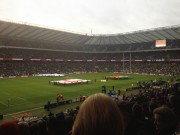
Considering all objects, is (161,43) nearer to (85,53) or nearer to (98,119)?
(85,53)

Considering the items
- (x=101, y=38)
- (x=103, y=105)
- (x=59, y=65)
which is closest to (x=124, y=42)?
(x=101, y=38)

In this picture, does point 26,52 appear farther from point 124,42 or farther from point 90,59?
point 124,42

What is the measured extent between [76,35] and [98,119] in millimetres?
92542

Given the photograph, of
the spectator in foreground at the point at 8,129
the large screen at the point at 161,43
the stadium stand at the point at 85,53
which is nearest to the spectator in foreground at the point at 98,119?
the spectator in foreground at the point at 8,129

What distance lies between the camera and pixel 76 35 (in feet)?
305

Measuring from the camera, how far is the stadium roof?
71875mm

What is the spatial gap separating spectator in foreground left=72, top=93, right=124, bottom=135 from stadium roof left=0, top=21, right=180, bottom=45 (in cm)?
6750

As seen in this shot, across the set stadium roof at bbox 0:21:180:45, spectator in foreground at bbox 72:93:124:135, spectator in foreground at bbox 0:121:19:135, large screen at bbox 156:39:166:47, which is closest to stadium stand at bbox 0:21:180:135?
stadium roof at bbox 0:21:180:45

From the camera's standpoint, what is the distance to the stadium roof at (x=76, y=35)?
71.9m

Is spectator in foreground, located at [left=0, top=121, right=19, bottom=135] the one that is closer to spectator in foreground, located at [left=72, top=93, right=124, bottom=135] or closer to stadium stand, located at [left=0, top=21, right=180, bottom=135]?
spectator in foreground, located at [left=72, top=93, right=124, bottom=135]

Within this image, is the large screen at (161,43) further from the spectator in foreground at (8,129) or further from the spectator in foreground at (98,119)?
the spectator in foreground at (8,129)

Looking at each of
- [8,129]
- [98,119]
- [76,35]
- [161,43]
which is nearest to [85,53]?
[76,35]

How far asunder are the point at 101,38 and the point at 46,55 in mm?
31882

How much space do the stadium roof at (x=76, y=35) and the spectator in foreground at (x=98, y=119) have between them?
67.5 m
